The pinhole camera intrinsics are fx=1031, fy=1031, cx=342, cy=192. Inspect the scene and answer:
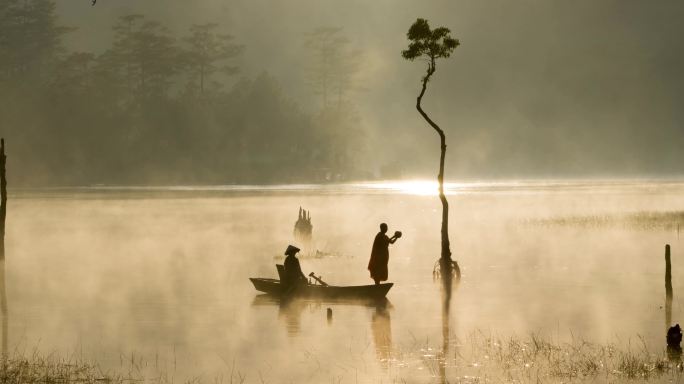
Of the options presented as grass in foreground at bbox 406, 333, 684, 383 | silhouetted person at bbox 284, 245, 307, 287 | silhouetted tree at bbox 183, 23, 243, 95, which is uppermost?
silhouetted tree at bbox 183, 23, 243, 95

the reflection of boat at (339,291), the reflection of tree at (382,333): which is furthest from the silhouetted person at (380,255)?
the reflection of tree at (382,333)

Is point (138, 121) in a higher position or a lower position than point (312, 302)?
higher

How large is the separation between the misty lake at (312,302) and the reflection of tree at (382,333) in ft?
0.24

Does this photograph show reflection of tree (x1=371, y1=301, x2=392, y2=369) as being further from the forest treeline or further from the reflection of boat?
the forest treeline

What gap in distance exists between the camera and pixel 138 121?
162125 millimetres

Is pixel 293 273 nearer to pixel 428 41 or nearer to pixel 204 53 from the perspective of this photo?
pixel 428 41

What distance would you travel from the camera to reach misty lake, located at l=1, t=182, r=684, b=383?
25.2 metres

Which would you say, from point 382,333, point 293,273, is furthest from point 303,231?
point 382,333

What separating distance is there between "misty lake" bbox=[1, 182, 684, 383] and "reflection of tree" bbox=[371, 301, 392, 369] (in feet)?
0.24

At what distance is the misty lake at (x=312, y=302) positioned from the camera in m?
25.2

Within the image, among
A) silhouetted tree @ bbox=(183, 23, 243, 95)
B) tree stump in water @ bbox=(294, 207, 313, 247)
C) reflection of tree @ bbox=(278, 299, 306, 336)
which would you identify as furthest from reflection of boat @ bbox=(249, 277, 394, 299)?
silhouetted tree @ bbox=(183, 23, 243, 95)

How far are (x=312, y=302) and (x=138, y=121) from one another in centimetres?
13265

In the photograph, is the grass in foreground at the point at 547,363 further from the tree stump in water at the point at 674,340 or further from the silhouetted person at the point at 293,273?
the silhouetted person at the point at 293,273

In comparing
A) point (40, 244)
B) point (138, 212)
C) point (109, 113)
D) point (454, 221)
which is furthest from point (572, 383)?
point (109, 113)
